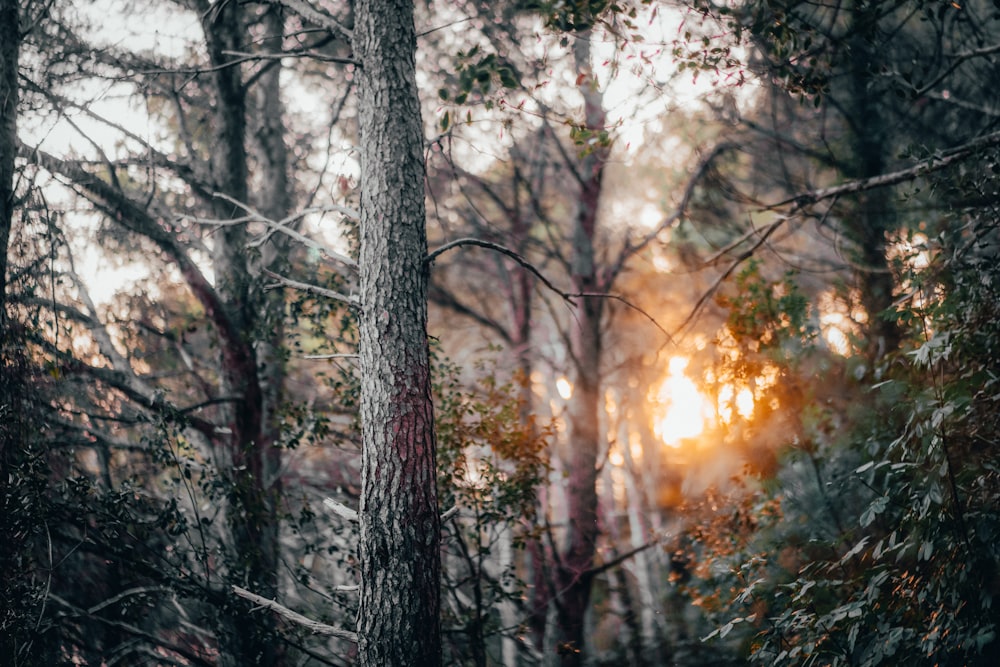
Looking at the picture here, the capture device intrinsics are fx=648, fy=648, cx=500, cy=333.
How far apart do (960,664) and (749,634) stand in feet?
11.3

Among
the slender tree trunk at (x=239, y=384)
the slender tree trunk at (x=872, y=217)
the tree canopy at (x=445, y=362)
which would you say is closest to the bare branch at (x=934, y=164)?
the tree canopy at (x=445, y=362)

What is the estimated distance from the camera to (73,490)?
584cm

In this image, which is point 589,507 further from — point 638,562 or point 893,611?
point 638,562

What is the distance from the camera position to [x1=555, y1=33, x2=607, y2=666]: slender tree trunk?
8.62m

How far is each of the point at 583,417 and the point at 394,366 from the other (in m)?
5.66

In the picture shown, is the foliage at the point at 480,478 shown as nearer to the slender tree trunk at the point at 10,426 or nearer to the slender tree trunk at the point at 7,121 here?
the slender tree trunk at the point at 10,426

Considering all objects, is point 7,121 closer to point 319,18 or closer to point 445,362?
point 319,18

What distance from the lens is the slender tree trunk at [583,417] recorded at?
340 inches

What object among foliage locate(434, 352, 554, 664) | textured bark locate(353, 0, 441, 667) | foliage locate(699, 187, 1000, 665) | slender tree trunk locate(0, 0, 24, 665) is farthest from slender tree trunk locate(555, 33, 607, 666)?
slender tree trunk locate(0, 0, 24, 665)

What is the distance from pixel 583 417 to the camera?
9.43 metres

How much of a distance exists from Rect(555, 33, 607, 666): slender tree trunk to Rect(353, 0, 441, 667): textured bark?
14.1 ft

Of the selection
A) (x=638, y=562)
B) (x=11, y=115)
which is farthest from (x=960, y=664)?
(x=638, y=562)

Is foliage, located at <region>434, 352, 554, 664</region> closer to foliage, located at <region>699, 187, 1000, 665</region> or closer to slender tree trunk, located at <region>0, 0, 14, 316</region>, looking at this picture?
foliage, located at <region>699, 187, 1000, 665</region>

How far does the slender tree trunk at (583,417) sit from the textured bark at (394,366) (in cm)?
430
